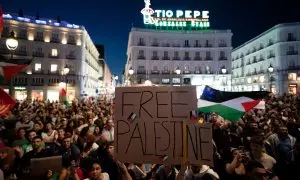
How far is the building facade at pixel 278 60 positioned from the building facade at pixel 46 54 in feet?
→ 124

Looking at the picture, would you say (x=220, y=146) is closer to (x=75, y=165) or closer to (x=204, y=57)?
(x=75, y=165)

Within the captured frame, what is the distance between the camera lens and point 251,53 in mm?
68438

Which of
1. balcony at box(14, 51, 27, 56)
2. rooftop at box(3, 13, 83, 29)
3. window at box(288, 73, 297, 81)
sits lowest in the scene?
window at box(288, 73, 297, 81)

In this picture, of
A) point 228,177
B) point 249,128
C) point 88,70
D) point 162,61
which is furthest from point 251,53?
point 228,177

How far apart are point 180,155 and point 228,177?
6.19ft

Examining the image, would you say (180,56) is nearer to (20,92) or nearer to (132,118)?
(20,92)

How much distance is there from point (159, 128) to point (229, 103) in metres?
5.86

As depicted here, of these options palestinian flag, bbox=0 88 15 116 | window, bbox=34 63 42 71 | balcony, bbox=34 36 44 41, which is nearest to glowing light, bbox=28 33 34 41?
balcony, bbox=34 36 44 41

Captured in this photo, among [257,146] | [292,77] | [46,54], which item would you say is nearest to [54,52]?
[46,54]

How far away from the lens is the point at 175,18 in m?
61.6

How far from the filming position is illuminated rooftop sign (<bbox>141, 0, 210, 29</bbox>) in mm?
60306

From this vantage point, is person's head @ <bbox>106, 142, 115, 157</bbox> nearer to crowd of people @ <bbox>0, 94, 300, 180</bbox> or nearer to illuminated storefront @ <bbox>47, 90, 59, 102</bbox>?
crowd of people @ <bbox>0, 94, 300, 180</bbox>

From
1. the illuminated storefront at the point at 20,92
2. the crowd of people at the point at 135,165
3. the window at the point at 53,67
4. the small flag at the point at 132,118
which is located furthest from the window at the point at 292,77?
the small flag at the point at 132,118

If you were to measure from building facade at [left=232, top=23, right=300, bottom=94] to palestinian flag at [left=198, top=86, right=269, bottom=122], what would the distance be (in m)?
44.7
